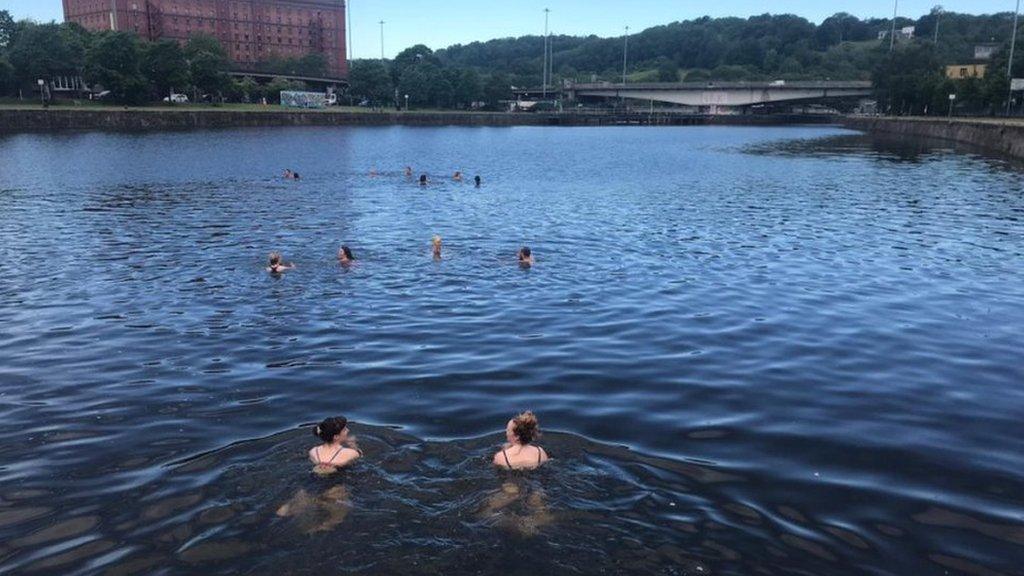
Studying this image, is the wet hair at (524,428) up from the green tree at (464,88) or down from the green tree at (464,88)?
down

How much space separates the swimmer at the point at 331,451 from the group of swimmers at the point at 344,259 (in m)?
13.5

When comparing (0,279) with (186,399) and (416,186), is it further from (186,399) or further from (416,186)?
(416,186)

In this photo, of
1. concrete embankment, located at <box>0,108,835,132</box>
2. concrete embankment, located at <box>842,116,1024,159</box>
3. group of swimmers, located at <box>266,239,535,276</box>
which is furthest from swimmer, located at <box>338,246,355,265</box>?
concrete embankment, located at <box>0,108,835,132</box>

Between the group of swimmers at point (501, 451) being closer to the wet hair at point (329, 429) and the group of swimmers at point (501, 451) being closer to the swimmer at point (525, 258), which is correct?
the wet hair at point (329, 429)

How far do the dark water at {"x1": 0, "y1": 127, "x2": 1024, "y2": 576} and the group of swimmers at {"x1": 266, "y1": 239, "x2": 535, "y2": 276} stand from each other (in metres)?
0.58

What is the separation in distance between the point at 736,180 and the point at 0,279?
155 feet

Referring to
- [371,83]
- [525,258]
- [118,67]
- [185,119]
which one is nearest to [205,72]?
[118,67]

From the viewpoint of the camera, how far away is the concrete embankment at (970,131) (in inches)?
2827

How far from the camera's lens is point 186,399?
1323cm

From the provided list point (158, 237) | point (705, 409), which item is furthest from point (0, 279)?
point (705, 409)

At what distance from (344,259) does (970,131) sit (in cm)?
8950

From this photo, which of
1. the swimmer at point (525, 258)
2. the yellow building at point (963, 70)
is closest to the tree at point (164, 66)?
the swimmer at point (525, 258)

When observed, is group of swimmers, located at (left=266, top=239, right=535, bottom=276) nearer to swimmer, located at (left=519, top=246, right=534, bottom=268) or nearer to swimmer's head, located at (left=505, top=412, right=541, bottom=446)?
swimmer, located at (left=519, top=246, right=534, bottom=268)

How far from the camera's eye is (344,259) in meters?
Result: 24.9
